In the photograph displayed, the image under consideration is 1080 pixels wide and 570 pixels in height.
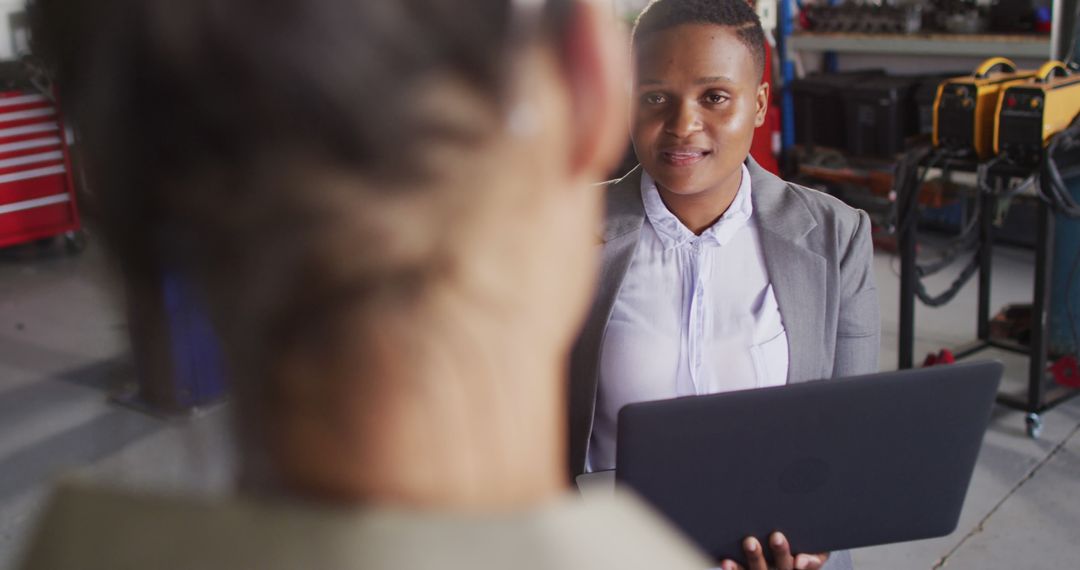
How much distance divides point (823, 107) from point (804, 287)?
4.62 meters

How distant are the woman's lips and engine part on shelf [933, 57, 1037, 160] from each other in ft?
7.01

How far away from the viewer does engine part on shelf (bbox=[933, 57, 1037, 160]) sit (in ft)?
11.1

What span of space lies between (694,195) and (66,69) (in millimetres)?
1297

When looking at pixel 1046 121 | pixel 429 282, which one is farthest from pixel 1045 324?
pixel 429 282

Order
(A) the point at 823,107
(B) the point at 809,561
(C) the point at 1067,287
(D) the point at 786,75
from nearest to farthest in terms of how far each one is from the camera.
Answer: (B) the point at 809,561 → (C) the point at 1067,287 → (A) the point at 823,107 → (D) the point at 786,75

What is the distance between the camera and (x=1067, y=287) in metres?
3.76

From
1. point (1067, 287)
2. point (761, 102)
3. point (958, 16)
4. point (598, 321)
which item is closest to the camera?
point (598, 321)

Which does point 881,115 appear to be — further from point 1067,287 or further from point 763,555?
point 763,555

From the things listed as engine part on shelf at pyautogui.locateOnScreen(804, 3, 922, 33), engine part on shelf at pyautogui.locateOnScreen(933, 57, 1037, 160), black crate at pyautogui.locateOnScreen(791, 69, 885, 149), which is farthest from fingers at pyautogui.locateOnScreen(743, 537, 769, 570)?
engine part on shelf at pyautogui.locateOnScreen(804, 3, 922, 33)

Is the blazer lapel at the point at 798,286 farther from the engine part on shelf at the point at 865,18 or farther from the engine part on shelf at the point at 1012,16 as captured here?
the engine part on shelf at the point at 865,18

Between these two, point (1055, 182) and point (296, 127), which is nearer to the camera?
point (296, 127)

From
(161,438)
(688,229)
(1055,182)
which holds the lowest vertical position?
(161,438)

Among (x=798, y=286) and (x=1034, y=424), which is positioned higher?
(x=798, y=286)

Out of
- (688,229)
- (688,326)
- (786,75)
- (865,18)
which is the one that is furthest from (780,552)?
(786,75)
